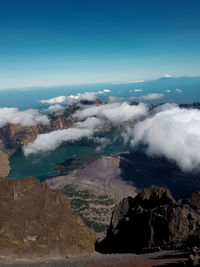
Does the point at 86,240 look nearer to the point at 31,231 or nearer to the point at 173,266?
the point at 31,231

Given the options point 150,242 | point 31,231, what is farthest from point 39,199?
point 150,242

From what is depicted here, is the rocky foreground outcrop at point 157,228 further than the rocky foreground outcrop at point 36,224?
Yes

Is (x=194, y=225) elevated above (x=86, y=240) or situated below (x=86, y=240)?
above

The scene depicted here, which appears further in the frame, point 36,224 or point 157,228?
point 157,228

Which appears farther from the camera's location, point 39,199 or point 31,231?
point 39,199

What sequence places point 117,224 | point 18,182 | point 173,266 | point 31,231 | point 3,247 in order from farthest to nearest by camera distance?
point 117,224 → point 18,182 → point 31,231 → point 3,247 → point 173,266
